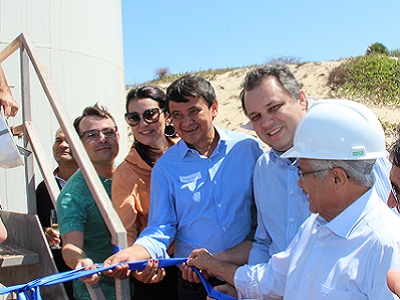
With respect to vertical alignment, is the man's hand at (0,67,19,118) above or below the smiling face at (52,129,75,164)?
above

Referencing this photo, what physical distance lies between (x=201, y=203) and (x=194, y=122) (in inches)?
21.8

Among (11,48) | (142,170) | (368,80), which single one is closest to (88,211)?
(142,170)

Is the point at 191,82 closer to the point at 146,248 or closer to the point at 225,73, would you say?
the point at 146,248

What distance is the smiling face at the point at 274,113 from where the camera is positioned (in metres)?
3.23

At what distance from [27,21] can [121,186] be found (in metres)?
3.76

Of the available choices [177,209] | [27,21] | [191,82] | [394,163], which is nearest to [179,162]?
[177,209]

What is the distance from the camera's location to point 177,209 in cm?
339

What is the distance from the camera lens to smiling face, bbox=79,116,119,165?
400cm

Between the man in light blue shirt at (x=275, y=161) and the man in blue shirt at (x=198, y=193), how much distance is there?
0.60 ft

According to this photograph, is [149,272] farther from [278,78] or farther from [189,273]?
[278,78]

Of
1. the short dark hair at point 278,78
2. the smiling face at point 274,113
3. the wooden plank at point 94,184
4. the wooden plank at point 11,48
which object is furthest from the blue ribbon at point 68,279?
the wooden plank at point 11,48

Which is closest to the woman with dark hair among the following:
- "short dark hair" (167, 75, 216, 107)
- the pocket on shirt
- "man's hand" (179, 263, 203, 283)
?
"short dark hair" (167, 75, 216, 107)

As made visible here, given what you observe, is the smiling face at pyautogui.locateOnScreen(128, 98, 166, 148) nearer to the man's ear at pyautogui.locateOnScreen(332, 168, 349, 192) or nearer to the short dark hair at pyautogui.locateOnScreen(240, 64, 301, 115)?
the short dark hair at pyautogui.locateOnScreen(240, 64, 301, 115)

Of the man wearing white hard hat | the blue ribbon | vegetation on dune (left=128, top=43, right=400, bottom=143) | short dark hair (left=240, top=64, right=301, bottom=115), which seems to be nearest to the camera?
the man wearing white hard hat
